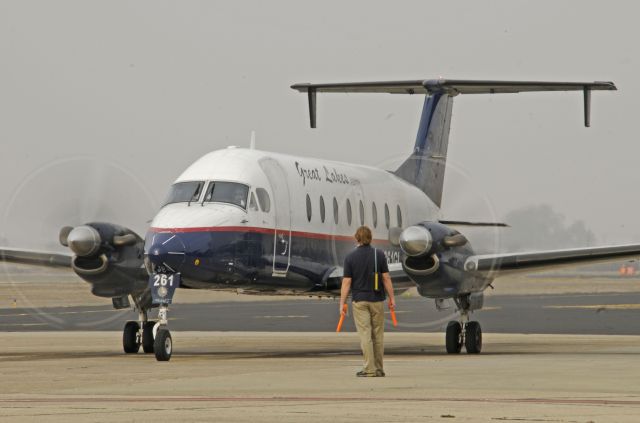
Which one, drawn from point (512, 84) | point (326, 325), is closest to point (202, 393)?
point (512, 84)

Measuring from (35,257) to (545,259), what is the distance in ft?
33.3

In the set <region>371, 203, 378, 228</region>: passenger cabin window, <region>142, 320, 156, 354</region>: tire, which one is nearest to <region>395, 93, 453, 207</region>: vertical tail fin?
<region>371, 203, 378, 228</region>: passenger cabin window

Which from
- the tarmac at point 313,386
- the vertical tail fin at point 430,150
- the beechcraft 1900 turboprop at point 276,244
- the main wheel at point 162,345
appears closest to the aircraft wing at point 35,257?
the beechcraft 1900 turboprop at point 276,244

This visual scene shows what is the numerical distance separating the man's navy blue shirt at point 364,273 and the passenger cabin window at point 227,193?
5.07m

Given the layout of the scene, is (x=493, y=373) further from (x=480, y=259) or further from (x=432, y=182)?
(x=432, y=182)

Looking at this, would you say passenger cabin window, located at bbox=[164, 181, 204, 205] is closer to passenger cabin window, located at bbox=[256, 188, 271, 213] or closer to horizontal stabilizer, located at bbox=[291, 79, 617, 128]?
passenger cabin window, located at bbox=[256, 188, 271, 213]

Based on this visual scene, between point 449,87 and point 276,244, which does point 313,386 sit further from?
point 449,87

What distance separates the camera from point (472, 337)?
25.4 metres

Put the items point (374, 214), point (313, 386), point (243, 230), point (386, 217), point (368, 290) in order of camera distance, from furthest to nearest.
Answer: point (386, 217), point (374, 214), point (243, 230), point (368, 290), point (313, 386)

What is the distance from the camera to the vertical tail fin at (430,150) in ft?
105

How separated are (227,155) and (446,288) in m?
4.92

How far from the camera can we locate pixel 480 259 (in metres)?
24.9

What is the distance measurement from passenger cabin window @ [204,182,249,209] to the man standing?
507 cm

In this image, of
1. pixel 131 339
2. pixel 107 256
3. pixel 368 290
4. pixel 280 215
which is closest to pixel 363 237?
pixel 368 290
